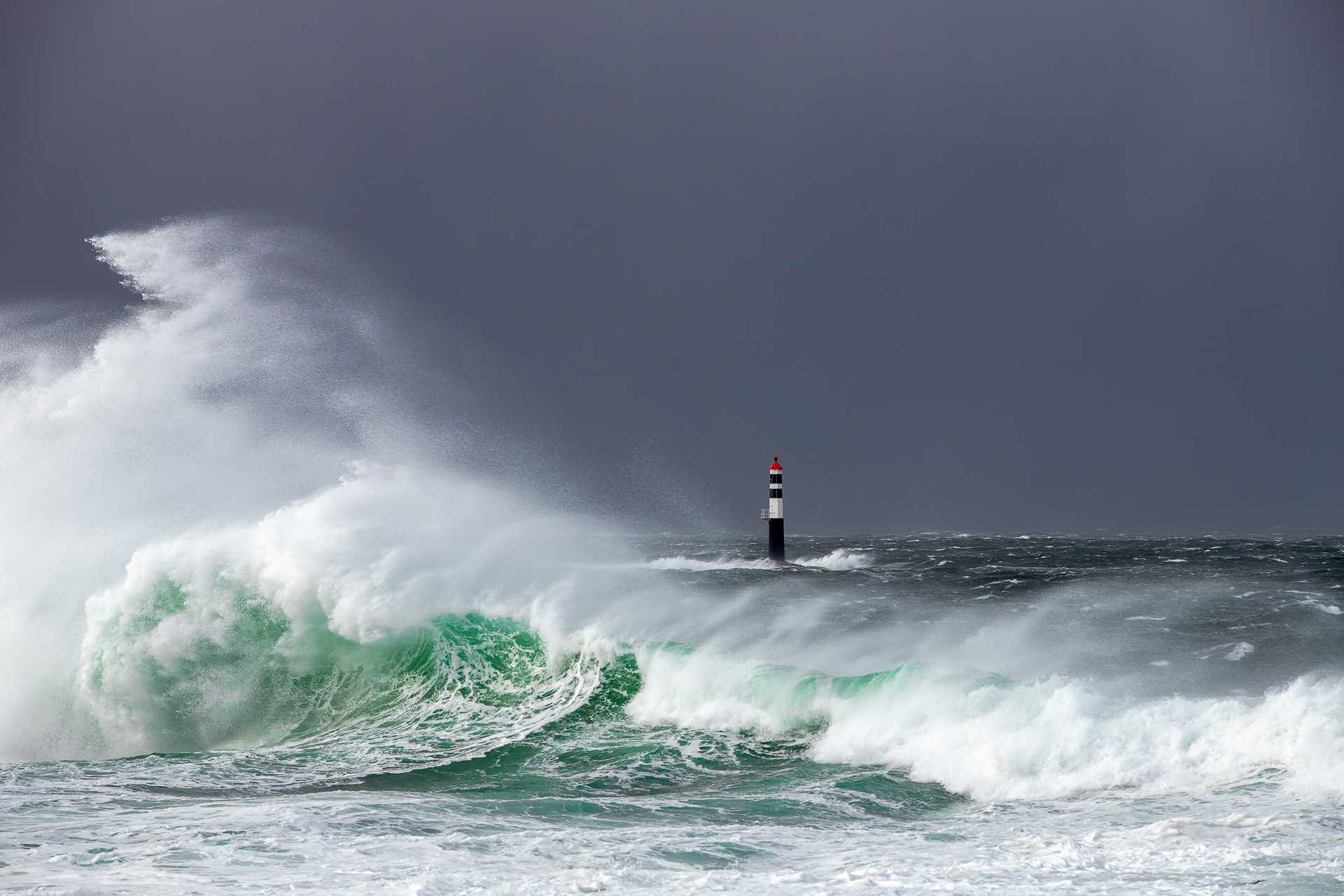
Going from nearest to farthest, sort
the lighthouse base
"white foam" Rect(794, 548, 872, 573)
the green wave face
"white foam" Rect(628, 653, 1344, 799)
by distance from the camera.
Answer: "white foam" Rect(628, 653, 1344, 799) < the green wave face < "white foam" Rect(794, 548, 872, 573) < the lighthouse base

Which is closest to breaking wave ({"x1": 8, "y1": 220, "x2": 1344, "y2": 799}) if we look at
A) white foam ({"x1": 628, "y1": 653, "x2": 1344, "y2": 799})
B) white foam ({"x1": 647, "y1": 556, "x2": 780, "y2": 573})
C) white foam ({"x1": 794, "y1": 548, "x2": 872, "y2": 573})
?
white foam ({"x1": 628, "y1": 653, "x2": 1344, "y2": 799})

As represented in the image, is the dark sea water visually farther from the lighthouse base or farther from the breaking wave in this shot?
the lighthouse base

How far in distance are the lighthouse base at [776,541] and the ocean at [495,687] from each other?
10569mm

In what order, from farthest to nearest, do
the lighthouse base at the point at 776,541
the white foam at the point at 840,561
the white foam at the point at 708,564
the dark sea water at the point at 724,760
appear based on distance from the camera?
the lighthouse base at the point at 776,541, the white foam at the point at 840,561, the white foam at the point at 708,564, the dark sea water at the point at 724,760

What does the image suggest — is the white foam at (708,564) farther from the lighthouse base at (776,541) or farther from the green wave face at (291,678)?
the green wave face at (291,678)

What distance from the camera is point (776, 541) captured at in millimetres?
32938

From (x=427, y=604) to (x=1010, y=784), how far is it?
8.55 m

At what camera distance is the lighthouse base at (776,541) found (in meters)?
32.8

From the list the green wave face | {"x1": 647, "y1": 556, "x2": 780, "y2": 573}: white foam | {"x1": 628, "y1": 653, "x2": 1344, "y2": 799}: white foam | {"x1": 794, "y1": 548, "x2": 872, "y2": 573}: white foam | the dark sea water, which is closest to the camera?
the dark sea water

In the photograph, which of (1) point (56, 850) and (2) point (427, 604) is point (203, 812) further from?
(2) point (427, 604)

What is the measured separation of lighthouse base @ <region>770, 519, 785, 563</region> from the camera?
32812 millimetres

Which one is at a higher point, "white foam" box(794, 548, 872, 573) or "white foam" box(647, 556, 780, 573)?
"white foam" box(647, 556, 780, 573)

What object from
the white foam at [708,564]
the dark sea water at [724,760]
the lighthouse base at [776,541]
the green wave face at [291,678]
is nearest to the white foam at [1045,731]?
the dark sea water at [724,760]

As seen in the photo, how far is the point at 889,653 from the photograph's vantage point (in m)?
12.1
